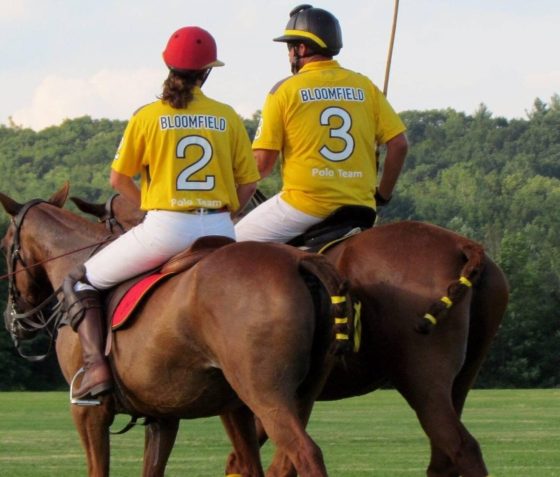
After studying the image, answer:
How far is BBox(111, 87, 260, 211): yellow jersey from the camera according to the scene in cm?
873

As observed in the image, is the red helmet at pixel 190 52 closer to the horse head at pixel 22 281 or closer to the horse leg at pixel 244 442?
the horse head at pixel 22 281

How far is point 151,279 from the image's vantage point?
8.69 meters

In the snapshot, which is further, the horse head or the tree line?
the tree line

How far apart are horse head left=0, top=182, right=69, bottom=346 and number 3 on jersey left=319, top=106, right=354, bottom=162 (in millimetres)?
1907

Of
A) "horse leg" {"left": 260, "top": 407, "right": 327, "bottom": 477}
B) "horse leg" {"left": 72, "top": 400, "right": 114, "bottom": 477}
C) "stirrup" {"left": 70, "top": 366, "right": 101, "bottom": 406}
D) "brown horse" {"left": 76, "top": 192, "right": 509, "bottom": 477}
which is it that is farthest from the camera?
"horse leg" {"left": 72, "top": 400, "right": 114, "bottom": 477}

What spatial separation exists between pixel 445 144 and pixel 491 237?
5697 centimetres

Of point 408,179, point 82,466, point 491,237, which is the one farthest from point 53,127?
point 82,466

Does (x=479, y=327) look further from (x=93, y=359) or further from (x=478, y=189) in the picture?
(x=478, y=189)

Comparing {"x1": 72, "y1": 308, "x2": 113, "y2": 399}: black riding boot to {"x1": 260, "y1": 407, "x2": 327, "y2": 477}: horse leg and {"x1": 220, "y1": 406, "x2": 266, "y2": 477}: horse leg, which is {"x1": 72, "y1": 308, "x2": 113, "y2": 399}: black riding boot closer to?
{"x1": 220, "y1": 406, "x2": 266, "y2": 477}: horse leg

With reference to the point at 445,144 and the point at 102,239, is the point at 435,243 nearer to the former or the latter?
the point at 102,239

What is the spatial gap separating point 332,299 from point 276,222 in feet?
5.93

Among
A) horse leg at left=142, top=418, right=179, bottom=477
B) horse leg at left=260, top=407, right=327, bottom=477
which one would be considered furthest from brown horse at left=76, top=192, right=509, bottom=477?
horse leg at left=142, top=418, right=179, bottom=477

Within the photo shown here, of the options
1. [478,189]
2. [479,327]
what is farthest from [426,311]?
[478,189]

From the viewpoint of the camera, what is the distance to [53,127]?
163875 millimetres
